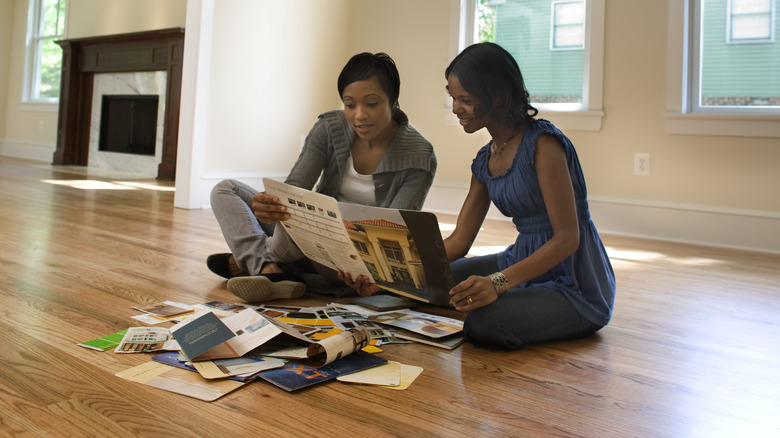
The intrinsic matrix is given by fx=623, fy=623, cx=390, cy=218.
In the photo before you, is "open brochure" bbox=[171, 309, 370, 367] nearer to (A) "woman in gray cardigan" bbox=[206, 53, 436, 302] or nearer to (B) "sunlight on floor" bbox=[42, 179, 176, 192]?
(A) "woman in gray cardigan" bbox=[206, 53, 436, 302]

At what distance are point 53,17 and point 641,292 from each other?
25.3 feet

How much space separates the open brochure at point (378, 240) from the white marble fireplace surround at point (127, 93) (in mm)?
5078

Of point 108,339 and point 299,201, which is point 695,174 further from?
point 108,339

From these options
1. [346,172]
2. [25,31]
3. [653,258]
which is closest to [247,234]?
[346,172]

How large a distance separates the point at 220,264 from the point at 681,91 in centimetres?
268

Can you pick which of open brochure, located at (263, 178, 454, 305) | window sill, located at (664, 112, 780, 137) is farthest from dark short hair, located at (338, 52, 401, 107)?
window sill, located at (664, 112, 780, 137)

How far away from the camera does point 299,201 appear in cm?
144

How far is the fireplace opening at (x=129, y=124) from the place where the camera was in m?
6.30

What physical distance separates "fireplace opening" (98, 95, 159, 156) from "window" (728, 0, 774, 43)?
16.4 feet

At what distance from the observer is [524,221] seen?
150cm

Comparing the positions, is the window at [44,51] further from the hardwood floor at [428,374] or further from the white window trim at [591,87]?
the white window trim at [591,87]

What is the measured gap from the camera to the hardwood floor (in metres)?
0.98

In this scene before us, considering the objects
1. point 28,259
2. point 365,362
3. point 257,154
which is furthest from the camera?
point 257,154

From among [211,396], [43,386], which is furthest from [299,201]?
[43,386]
